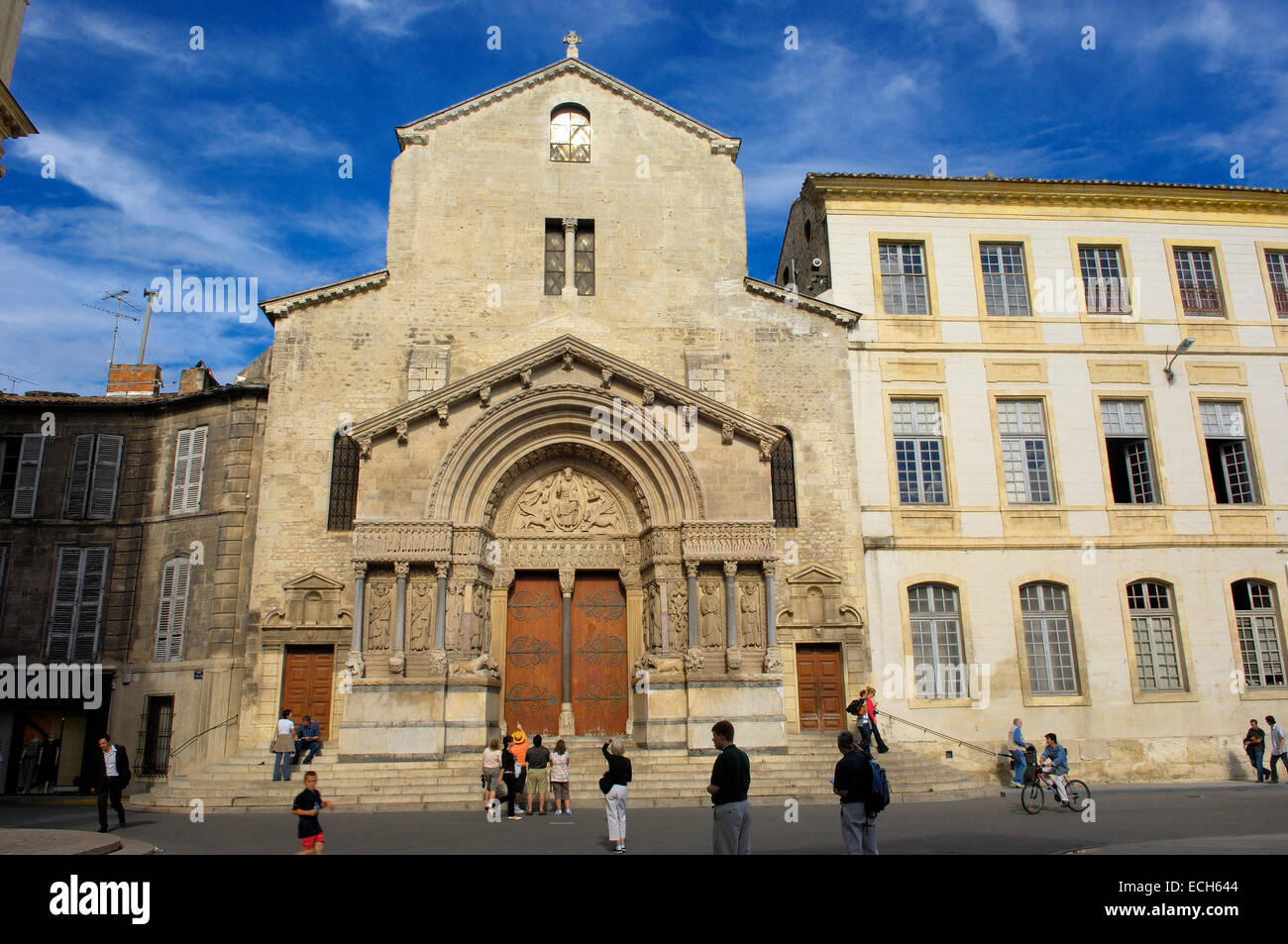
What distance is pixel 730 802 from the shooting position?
26.4ft

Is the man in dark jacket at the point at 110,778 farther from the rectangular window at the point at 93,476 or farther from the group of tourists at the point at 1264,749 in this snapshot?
the group of tourists at the point at 1264,749

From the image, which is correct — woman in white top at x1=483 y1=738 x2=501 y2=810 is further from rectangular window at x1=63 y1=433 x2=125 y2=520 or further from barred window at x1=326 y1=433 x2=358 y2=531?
rectangular window at x1=63 y1=433 x2=125 y2=520

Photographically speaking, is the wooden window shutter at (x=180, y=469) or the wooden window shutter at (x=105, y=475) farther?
the wooden window shutter at (x=105, y=475)

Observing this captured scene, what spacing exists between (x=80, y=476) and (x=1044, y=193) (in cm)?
2545

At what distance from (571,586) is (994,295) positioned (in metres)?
13.0

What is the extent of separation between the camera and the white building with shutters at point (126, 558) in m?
20.6

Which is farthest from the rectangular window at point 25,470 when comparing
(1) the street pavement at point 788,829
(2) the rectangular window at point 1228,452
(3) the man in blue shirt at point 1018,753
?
(2) the rectangular window at point 1228,452

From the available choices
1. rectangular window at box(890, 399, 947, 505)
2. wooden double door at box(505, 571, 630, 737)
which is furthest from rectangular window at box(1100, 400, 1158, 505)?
wooden double door at box(505, 571, 630, 737)

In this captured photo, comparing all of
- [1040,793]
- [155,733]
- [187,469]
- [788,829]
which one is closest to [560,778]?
[788,829]

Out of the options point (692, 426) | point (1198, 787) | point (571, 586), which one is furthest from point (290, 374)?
point (1198, 787)

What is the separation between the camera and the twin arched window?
23328 mm

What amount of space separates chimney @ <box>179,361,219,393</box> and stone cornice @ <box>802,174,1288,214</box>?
57.7 feet

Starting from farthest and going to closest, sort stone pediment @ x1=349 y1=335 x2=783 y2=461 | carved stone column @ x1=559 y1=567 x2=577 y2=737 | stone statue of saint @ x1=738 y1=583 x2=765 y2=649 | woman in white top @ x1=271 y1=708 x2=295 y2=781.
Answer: carved stone column @ x1=559 y1=567 x2=577 y2=737
stone pediment @ x1=349 y1=335 x2=783 y2=461
stone statue of saint @ x1=738 y1=583 x2=765 y2=649
woman in white top @ x1=271 y1=708 x2=295 y2=781

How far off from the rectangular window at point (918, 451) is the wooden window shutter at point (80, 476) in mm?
19937
